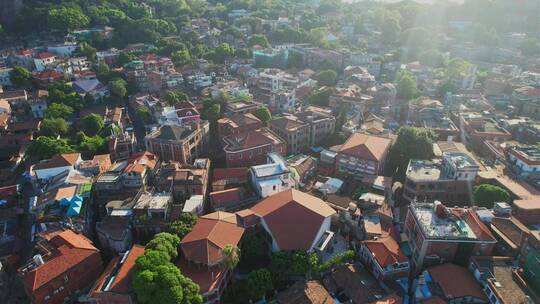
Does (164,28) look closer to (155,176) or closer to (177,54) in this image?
(177,54)

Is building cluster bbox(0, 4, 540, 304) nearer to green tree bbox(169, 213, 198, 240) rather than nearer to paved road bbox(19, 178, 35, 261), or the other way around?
paved road bbox(19, 178, 35, 261)

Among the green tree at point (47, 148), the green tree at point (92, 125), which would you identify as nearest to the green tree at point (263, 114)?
the green tree at point (92, 125)

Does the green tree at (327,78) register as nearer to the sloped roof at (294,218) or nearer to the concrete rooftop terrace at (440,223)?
the sloped roof at (294,218)

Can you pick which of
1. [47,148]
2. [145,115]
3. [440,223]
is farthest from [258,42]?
[440,223]

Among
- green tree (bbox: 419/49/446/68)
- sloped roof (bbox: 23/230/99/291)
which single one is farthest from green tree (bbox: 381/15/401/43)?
sloped roof (bbox: 23/230/99/291)

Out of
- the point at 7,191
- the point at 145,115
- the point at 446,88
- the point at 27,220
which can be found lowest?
the point at 27,220

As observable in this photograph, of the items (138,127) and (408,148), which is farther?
(138,127)

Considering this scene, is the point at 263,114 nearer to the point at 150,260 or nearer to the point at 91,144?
the point at 91,144
